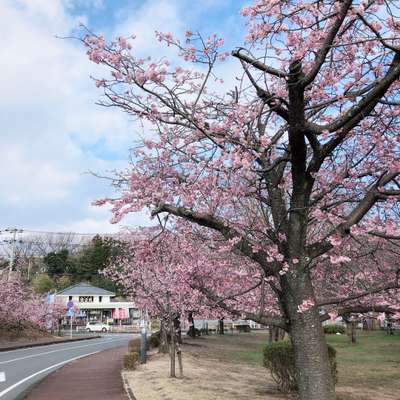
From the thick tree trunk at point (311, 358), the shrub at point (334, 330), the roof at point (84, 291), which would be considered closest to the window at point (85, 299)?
the roof at point (84, 291)

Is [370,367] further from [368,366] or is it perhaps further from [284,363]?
[284,363]

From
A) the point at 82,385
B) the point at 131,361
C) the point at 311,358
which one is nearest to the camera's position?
the point at 311,358

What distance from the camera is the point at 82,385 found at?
13.9 metres

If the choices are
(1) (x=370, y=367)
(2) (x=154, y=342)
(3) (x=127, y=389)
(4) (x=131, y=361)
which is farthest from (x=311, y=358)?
(2) (x=154, y=342)

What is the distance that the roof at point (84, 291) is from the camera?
7376cm

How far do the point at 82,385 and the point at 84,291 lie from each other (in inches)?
2559

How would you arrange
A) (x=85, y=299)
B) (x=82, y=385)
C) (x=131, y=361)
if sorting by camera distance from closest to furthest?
(x=82, y=385), (x=131, y=361), (x=85, y=299)

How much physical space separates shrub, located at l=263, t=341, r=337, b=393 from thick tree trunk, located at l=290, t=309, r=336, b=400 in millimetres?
5576

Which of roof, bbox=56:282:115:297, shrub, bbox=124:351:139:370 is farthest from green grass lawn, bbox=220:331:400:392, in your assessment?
roof, bbox=56:282:115:297

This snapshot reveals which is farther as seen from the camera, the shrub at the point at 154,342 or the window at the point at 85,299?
the window at the point at 85,299

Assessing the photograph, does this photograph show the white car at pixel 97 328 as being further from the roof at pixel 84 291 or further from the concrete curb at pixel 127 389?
the concrete curb at pixel 127 389

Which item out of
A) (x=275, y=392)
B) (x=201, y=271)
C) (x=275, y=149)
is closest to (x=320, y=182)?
(x=275, y=149)

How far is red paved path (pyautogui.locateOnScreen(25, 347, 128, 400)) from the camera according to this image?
11.8 meters

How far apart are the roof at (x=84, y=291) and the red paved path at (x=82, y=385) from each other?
186 ft
